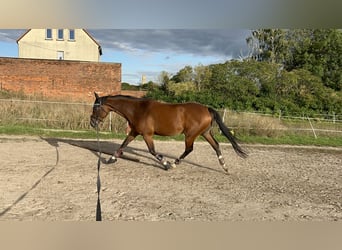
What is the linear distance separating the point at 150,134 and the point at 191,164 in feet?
4.16

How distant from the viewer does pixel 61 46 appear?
27109 millimetres

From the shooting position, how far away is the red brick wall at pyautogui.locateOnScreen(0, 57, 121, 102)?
14945 millimetres

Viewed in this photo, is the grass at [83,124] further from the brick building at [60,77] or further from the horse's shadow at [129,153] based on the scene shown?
the brick building at [60,77]

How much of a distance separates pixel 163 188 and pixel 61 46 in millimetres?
26469

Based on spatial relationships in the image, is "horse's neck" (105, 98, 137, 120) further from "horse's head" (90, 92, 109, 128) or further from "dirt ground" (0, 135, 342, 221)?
"dirt ground" (0, 135, 342, 221)

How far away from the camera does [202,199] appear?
368 centimetres

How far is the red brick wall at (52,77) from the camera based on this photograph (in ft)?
49.0

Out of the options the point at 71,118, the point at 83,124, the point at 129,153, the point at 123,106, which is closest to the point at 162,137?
the point at 83,124

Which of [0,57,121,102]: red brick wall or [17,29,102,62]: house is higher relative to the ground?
[17,29,102,62]: house

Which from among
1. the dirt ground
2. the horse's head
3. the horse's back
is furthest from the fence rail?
the horse's back

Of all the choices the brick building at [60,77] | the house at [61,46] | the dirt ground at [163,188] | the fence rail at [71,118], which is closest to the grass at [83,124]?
the fence rail at [71,118]

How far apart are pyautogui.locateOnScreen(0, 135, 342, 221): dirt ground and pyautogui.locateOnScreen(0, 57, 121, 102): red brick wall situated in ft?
28.0

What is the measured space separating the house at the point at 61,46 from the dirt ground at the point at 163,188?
2167 centimetres

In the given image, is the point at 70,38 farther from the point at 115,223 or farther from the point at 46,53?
the point at 115,223
